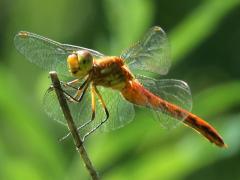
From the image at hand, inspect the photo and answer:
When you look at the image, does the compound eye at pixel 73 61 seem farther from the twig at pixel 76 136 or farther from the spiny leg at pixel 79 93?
the twig at pixel 76 136

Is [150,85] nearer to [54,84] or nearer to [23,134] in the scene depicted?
[23,134]

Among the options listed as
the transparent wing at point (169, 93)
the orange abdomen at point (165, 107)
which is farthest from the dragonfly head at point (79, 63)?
the transparent wing at point (169, 93)

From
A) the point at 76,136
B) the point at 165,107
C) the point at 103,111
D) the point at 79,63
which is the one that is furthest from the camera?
the point at 165,107

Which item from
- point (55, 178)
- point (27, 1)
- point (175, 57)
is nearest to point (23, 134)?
point (55, 178)

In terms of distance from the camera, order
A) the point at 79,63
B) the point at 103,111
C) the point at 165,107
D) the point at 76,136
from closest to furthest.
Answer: the point at 76,136, the point at 79,63, the point at 103,111, the point at 165,107

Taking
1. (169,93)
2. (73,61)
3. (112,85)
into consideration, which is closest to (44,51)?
(73,61)

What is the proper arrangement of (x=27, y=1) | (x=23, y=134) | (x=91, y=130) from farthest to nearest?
(x=27, y=1) → (x=23, y=134) → (x=91, y=130)

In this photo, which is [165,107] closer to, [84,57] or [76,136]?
[84,57]
